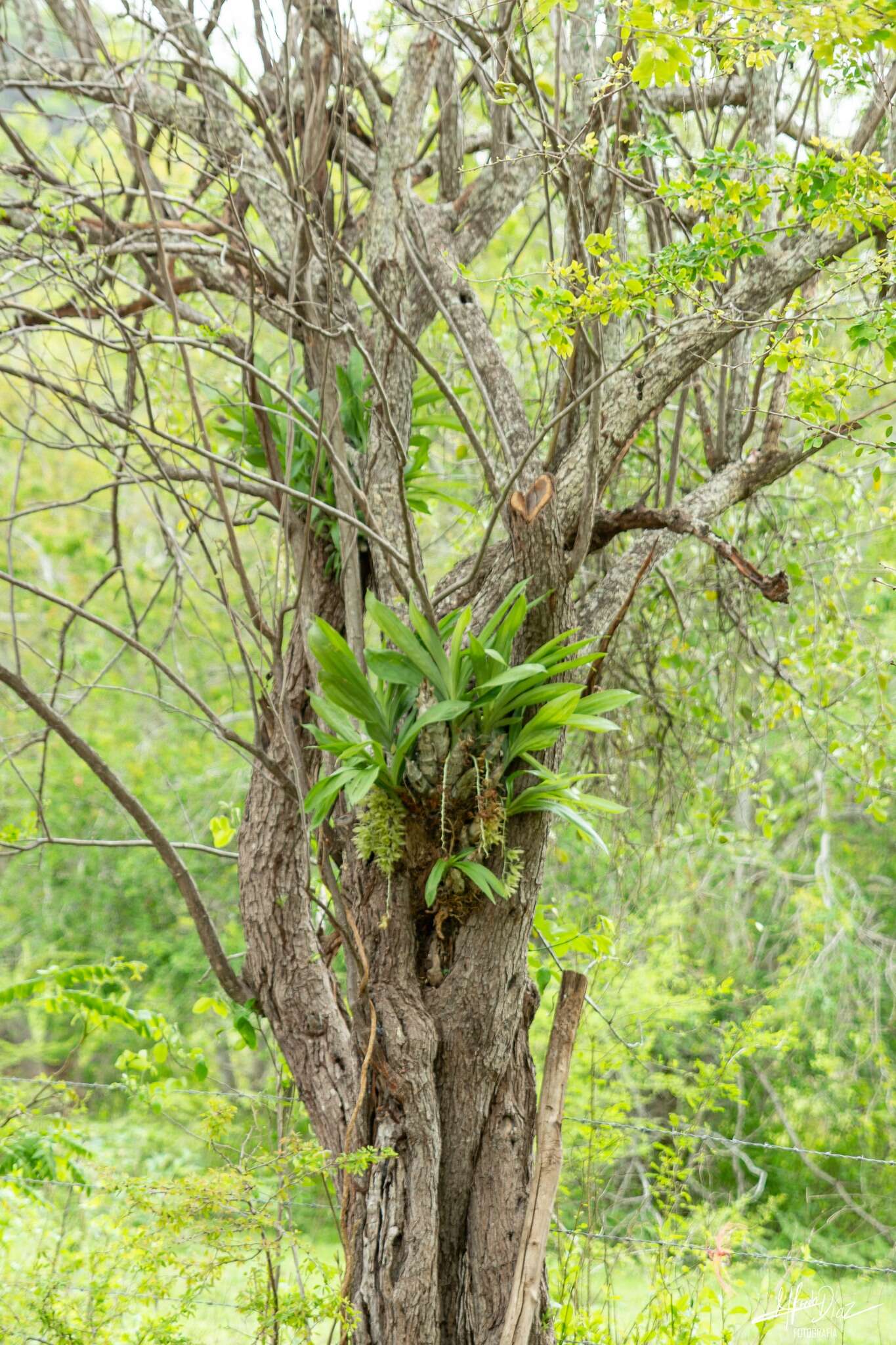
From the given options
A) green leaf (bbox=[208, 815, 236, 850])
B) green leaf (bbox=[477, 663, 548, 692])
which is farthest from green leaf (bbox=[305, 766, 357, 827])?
green leaf (bbox=[208, 815, 236, 850])

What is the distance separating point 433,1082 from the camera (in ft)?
6.85

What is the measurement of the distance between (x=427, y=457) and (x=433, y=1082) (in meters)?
1.54

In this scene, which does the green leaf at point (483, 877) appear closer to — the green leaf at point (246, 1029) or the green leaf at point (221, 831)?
the green leaf at point (246, 1029)

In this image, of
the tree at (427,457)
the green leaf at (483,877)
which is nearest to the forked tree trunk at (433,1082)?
the tree at (427,457)

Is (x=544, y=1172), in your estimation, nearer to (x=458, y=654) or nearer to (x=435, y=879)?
(x=435, y=879)

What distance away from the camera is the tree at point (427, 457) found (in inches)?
78.4

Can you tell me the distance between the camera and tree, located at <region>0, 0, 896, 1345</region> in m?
1.99

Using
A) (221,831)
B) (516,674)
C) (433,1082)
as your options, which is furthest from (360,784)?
(221,831)

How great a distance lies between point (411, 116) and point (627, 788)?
200cm

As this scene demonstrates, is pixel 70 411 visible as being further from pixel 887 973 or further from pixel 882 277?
pixel 887 973

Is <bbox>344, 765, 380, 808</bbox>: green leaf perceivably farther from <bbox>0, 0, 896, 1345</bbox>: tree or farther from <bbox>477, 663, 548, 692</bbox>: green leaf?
<bbox>477, 663, 548, 692</bbox>: green leaf

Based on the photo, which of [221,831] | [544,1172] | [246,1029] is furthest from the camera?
[221,831]

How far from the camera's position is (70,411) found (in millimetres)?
2201

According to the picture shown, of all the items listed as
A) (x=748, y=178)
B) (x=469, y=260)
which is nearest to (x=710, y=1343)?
(x=748, y=178)
